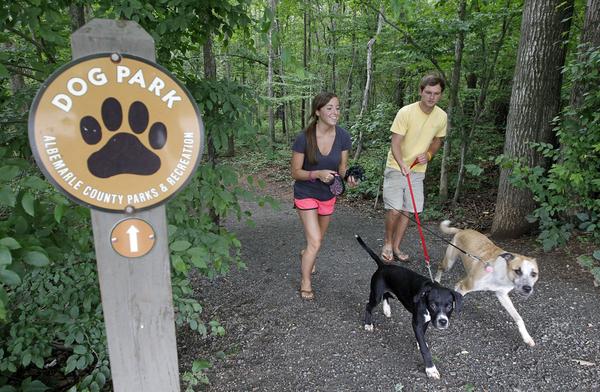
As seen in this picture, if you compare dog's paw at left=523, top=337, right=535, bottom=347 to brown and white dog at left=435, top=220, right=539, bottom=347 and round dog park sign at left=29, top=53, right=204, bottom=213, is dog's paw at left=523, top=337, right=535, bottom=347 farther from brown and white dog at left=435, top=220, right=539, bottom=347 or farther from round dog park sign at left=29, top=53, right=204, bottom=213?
round dog park sign at left=29, top=53, right=204, bottom=213

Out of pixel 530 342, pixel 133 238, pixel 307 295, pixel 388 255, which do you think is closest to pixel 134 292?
pixel 133 238

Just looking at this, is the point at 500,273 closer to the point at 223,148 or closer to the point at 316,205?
the point at 316,205

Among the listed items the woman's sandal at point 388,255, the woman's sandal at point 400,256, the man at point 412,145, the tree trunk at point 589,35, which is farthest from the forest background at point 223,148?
the woman's sandal at point 388,255

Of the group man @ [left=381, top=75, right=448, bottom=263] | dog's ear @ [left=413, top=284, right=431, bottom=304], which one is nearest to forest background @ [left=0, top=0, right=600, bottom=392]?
man @ [left=381, top=75, right=448, bottom=263]

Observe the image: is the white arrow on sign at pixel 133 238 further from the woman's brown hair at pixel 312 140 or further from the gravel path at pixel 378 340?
the woman's brown hair at pixel 312 140

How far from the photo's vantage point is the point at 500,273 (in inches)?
121

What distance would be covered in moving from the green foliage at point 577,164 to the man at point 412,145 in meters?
0.91

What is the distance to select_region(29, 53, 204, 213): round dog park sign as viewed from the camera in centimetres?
116

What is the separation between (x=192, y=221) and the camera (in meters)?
2.53

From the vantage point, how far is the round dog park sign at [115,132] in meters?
1.16

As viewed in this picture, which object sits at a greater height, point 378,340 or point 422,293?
point 422,293

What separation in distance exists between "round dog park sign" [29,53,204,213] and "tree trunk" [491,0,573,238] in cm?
457

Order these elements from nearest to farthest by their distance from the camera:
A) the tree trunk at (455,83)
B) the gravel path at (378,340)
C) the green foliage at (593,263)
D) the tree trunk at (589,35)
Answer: the gravel path at (378,340)
the green foliage at (593,263)
the tree trunk at (589,35)
the tree trunk at (455,83)

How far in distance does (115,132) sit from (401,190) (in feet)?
12.1
